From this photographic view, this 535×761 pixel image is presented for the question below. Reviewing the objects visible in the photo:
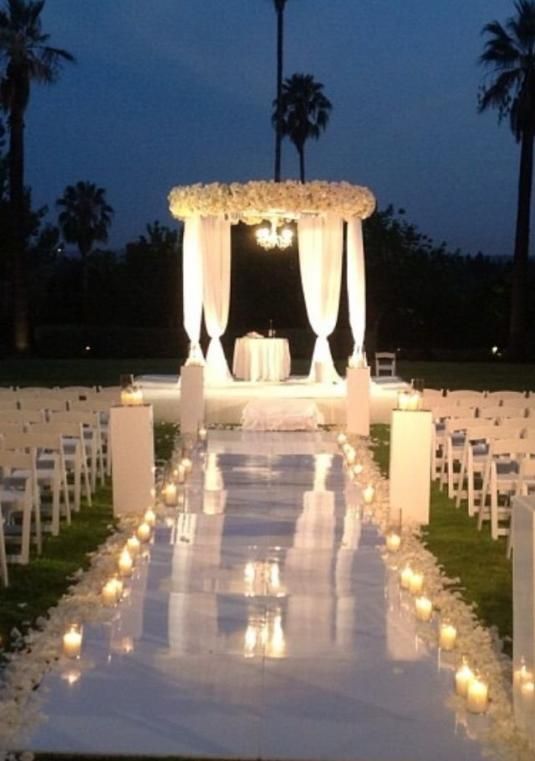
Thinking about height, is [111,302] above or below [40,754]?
above

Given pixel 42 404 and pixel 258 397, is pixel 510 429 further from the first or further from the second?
pixel 258 397

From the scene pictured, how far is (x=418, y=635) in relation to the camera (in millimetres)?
6082

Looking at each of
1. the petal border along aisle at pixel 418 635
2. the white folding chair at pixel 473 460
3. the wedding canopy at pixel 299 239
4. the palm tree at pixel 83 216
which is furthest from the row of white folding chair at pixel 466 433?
the palm tree at pixel 83 216

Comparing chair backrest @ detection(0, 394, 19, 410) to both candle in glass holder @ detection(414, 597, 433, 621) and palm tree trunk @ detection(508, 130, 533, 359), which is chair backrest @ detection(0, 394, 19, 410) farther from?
palm tree trunk @ detection(508, 130, 533, 359)

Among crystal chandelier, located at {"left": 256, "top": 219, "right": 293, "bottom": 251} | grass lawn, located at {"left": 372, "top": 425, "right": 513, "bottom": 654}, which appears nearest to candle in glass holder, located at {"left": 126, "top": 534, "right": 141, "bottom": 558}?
grass lawn, located at {"left": 372, "top": 425, "right": 513, "bottom": 654}

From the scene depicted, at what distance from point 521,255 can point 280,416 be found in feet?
61.1

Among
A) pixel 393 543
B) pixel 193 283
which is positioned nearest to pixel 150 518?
pixel 393 543

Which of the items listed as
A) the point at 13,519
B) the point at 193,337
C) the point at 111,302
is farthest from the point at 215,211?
the point at 111,302

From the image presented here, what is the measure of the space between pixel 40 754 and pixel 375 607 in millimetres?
2599

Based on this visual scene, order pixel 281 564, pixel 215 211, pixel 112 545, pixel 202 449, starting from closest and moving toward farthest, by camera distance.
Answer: pixel 281 564 < pixel 112 545 < pixel 202 449 < pixel 215 211

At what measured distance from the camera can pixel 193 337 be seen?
18359mm

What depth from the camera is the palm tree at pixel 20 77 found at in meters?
32.5

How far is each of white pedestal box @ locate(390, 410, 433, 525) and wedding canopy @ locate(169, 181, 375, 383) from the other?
8.28 metres

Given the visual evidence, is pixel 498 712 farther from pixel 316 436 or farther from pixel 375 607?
pixel 316 436
